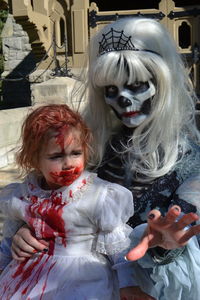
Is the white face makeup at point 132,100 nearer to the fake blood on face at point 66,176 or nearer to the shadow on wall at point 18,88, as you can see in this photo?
the fake blood on face at point 66,176

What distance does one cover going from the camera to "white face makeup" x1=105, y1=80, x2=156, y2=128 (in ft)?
4.54

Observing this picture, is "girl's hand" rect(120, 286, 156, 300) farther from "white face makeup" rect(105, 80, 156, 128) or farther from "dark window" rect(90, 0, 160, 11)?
"dark window" rect(90, 0, 160, 11)

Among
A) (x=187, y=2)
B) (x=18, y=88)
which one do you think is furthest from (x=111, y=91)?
(x=18, y=88)

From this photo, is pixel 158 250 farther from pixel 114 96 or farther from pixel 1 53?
pixel 1 53

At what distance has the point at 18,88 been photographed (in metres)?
12.4

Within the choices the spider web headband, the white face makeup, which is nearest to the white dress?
the white face makeup

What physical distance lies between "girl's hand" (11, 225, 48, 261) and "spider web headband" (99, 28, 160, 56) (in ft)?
→ 2.14

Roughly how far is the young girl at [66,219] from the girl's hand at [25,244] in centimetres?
2

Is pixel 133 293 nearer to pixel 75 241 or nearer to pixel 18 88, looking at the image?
pixel 75 241

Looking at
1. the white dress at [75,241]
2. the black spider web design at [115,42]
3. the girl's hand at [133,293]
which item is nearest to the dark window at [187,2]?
the black spider web design at [115,42]

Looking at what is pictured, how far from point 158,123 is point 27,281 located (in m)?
0.64

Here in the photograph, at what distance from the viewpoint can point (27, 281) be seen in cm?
123

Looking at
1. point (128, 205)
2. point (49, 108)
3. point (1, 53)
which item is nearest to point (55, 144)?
point (49, 108)

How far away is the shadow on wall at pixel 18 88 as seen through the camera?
484 inches
